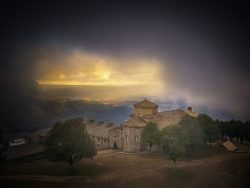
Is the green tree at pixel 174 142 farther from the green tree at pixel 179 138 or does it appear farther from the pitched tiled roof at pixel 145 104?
the pitched tiled roof at pixel 145 104

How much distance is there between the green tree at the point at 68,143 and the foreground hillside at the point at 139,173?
2097 mm

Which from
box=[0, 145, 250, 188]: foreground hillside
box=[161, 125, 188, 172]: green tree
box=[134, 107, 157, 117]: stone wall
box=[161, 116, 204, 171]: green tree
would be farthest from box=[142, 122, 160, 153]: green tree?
box=[134, 107, 157, 117]: stone wall

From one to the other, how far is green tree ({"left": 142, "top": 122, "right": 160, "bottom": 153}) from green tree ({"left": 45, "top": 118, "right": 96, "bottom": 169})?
40.2ft

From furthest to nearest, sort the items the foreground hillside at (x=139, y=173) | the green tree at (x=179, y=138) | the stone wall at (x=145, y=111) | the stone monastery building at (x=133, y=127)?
the stone wall at (x=145, y=111)
the stone monastery building at (x=133, y=127)
the green tree at (x=179, y=138)
the foreground hillside at (x=139, y=173)

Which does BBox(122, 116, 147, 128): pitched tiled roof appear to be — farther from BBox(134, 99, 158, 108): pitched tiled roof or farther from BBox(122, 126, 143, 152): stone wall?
BBox(134, 99, 158, 108): pitched tiled roof

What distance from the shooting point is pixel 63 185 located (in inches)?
1075

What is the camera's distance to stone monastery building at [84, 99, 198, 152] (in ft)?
151

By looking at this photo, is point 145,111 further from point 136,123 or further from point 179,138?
point 179,138

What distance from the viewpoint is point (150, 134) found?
42281mm

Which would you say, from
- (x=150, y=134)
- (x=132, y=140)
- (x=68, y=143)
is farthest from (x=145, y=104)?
(x=68, y=143)

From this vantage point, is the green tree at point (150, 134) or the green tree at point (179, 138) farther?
the green tree at point (150, 134)

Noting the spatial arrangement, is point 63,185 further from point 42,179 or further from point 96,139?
point 96,139

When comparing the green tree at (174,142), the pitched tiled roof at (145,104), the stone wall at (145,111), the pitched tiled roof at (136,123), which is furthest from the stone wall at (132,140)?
the green tree at (174,142)

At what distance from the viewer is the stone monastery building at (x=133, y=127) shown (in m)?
46.2
